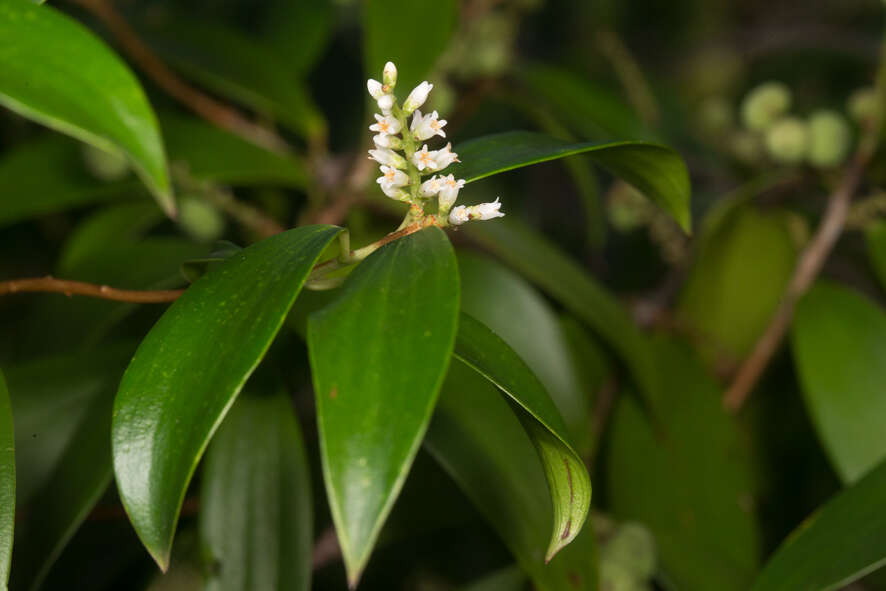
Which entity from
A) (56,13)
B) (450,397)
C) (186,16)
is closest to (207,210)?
(186,16)

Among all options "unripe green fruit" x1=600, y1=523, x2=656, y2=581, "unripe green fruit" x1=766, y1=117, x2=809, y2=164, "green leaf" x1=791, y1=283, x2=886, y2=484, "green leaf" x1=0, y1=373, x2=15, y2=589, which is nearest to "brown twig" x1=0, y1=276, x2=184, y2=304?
"green leaf" x1=0, y1=373, x2=15, y2=589

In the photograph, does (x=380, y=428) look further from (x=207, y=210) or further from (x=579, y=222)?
(x=579, y=222)

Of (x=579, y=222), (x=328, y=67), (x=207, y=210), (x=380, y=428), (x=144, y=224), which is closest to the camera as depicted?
(x=380, y=428)

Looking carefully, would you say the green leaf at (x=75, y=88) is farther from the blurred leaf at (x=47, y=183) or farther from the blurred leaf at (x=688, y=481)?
the blurred leaf at (x=688, y=481)

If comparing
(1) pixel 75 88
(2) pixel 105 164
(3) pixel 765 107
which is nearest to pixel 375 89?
(1) pixel 75 88

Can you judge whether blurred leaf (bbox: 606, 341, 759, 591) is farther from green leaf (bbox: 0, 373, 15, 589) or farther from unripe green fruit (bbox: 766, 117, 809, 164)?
green leaf (bbox: 0, 373, 15, 589)

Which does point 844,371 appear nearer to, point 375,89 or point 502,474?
point 502,474
